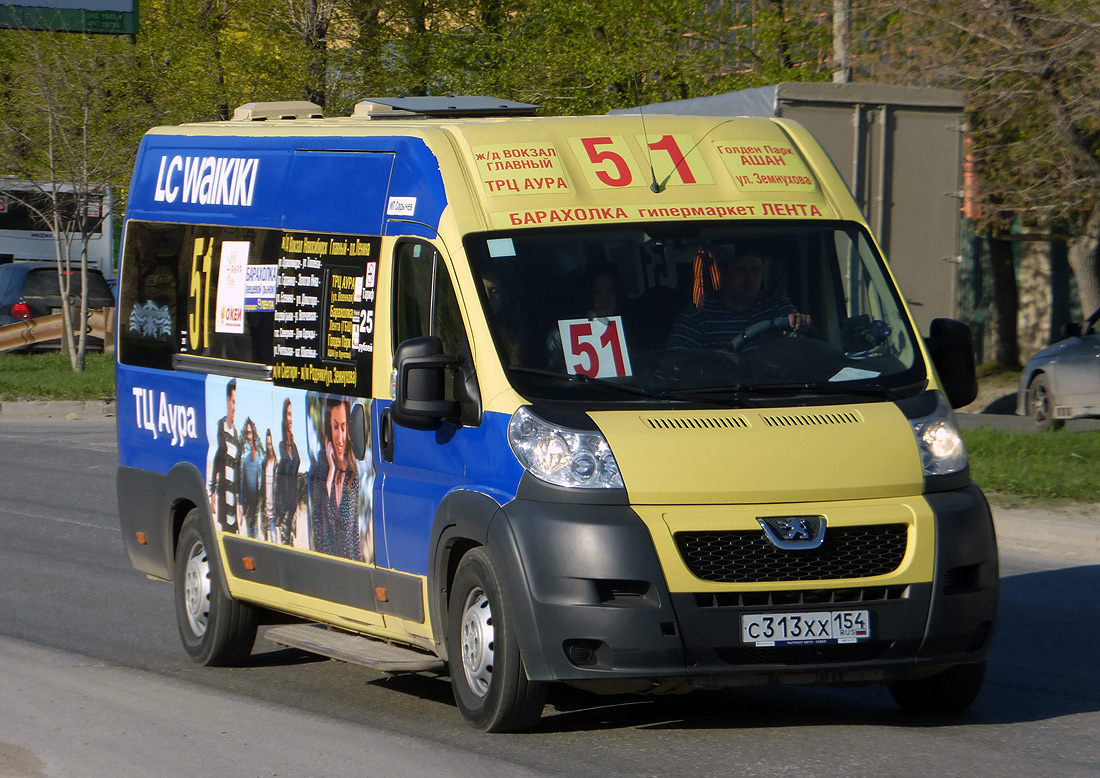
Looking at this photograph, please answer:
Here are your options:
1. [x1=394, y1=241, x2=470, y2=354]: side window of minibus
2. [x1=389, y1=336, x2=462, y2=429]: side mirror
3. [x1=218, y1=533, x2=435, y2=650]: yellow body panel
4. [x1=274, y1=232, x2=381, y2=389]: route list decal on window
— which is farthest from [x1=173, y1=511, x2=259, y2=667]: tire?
[x1=389, y1=336, x2=462, y2=429]: side mirror

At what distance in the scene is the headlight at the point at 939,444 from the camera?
6461 millimetres

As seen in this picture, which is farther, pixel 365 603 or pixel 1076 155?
pixel 1076 155

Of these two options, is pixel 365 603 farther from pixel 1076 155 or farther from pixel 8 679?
pixel 1076 155

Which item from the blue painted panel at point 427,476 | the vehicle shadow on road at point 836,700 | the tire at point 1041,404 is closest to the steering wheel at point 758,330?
the blue painted panel at point 427,476

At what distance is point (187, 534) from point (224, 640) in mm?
663

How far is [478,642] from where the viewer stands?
6551mm

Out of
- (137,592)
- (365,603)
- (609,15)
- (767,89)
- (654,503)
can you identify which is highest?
(609,15)

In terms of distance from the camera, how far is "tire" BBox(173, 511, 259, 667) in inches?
334

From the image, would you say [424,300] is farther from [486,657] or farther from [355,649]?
[355,649]

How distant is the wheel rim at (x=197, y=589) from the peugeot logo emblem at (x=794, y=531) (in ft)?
11.5

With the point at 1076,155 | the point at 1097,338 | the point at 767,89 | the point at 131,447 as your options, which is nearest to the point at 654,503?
the point at 131,447

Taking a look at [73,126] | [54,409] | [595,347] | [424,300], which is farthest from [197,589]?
[73,126]

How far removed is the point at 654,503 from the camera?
6117mm

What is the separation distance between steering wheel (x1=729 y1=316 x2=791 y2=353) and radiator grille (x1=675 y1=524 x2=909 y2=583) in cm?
92
